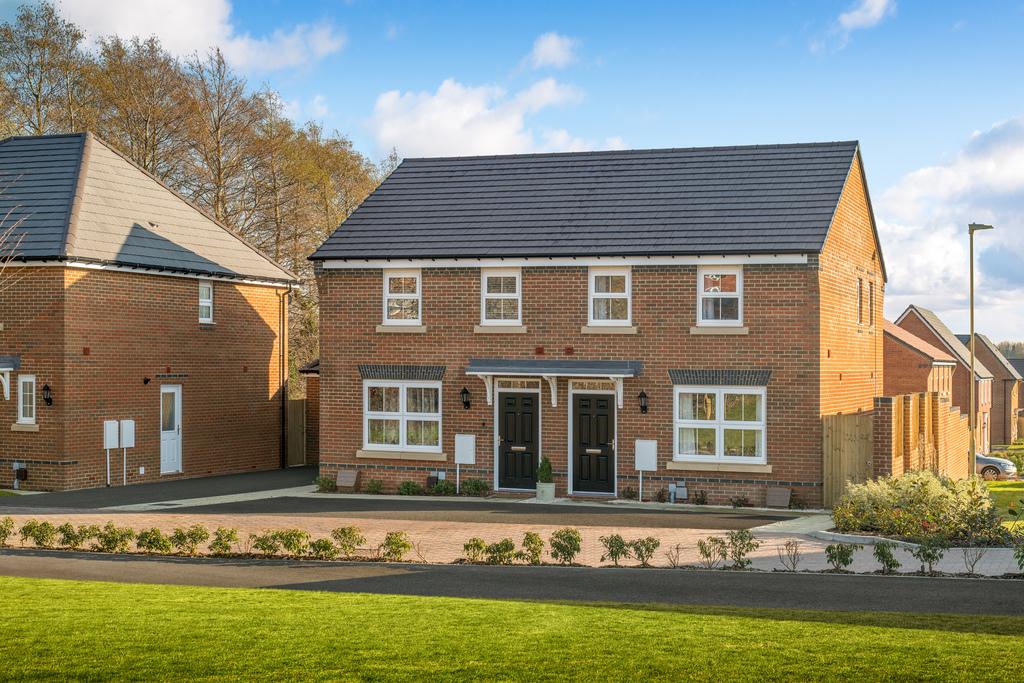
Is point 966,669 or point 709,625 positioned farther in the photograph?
point 709,625

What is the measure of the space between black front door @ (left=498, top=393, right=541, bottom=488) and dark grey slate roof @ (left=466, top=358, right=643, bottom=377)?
2.57ft

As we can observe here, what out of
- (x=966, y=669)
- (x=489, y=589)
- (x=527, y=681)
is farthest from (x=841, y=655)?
→ (x=489, y=589)

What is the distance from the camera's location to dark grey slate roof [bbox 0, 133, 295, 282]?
91.0ft

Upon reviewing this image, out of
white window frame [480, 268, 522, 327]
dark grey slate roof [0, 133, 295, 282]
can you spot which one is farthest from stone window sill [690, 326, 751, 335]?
dark grey slate roof [0, 133, 295, 282]

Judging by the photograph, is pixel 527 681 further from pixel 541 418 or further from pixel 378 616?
pixel 541 418

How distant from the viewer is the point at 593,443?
25938mm

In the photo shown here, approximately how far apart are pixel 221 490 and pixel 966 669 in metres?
21.4

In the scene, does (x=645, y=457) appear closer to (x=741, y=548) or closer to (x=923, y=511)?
(x=923, y=511)

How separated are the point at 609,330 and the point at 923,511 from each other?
8382mm

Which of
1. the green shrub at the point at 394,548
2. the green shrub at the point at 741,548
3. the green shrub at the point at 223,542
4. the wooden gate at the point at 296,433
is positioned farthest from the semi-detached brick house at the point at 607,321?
the green shrub at the point at 223,542

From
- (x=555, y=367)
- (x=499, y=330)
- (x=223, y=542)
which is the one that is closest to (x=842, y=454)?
(x=555, y=367)

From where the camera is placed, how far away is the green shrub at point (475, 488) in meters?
26.3

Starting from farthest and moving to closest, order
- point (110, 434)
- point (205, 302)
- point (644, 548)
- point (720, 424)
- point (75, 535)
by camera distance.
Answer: point (205, 302)
point (110, 434)
point (720, 424)
point (75, 535)
point (644, 548)

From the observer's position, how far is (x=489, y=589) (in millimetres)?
14719
